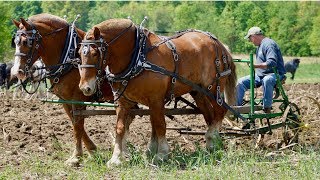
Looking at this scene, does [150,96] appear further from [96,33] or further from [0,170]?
[0,170]

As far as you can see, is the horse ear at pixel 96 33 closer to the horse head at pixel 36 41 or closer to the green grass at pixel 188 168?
the horse head at pixel 36 41

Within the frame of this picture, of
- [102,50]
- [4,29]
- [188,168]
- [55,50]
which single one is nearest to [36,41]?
[55,50]

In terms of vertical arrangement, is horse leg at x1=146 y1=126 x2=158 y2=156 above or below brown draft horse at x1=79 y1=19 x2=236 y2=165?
below

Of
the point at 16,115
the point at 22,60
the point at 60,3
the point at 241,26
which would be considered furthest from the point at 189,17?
the point at 22,60

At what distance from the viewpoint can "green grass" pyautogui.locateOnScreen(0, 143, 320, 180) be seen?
6.18 metres

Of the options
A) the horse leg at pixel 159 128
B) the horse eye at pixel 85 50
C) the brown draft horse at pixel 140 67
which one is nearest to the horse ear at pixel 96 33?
the brown draft horse at pixel 140 67

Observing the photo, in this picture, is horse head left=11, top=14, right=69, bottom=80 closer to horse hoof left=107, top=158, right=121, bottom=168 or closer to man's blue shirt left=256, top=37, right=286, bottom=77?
horse hoof left=107, top=158, right=121, bottom=168

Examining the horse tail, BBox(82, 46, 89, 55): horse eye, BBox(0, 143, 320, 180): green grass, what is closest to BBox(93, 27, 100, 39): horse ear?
BBox(82, 46, 89, 55): horse eye

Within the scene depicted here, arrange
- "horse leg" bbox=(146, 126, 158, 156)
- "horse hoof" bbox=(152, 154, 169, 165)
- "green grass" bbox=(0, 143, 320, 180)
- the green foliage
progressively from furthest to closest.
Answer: the green foliage → "horse leg" bbox=(146, 126, 158, 156) → "horse hoof" bbox=(152, 154, 169, 165) → "green grass" bbox=(0, 143, 320, 180)

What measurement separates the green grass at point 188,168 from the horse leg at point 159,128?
111 mm

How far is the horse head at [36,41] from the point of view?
7320 millimetres

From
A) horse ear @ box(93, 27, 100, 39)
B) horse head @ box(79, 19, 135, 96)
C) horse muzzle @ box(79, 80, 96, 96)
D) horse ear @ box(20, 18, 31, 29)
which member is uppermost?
horse ear @ box(20, 18, 31, 29)

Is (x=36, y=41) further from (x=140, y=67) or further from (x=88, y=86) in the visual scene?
(x=140, y=67)

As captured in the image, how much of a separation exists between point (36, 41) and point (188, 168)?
241 centimetres
